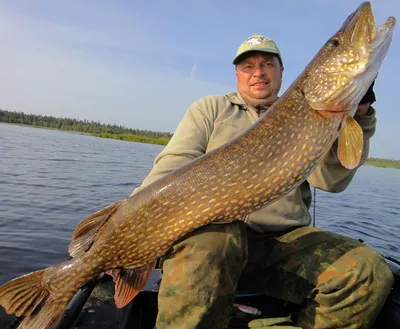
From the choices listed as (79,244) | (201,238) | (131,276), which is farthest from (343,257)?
(79,244)

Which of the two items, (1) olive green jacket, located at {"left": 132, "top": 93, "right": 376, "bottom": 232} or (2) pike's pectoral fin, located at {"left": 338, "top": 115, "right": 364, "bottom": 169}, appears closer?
(2) pike's pectoral fin, located at {"left": 338, "top": 115, "right": 364, "bottom": 169}

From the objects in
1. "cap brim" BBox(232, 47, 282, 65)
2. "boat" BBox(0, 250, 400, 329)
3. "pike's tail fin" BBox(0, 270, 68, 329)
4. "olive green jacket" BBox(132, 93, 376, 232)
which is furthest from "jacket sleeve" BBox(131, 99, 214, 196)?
"pike's tail fin" BBox(0, 270, 68, 329)

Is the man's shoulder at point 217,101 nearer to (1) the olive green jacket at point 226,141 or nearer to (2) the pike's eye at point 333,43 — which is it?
(1) the olive green jacket at point 226,141

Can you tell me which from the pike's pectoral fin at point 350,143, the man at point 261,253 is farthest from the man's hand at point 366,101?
the pike's pectoral fin at point 350,143

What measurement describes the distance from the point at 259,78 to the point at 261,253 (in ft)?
4.99

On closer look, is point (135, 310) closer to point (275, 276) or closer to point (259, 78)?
point (275, 276)

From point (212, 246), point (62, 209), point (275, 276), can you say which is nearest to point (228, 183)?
point (212, 246)

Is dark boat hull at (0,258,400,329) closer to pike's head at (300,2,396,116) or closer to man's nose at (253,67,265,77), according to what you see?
pike's head at (300,2,396,116)

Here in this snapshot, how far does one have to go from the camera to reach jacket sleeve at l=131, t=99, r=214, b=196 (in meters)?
2.74

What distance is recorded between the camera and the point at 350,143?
2428 mm

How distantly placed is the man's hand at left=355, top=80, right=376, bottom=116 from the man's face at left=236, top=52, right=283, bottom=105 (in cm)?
77

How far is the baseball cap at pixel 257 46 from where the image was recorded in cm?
318

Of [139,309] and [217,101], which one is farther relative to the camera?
[217,101]

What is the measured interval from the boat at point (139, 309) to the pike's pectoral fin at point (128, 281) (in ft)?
0.46
